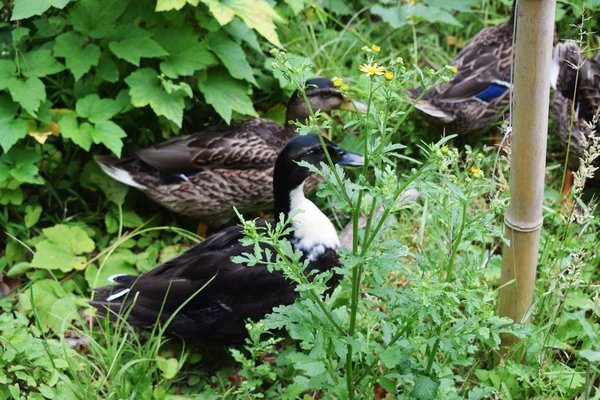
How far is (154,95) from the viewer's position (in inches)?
140

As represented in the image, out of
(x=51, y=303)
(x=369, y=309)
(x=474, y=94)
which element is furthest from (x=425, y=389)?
(x=474, y=94)

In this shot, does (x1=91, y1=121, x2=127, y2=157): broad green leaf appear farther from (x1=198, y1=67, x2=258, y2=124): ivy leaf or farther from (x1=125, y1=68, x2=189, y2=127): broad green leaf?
(x1=198, y1=67, x2=258, y2=124): ivy leaf

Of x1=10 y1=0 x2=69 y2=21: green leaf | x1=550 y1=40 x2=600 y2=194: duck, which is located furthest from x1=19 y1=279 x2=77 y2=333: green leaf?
x1=550 y1=40 x2=600 y2=194: duck

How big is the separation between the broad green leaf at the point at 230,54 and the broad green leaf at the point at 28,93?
0.89 m

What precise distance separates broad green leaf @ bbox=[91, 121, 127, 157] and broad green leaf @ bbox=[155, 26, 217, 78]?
435 millimetres

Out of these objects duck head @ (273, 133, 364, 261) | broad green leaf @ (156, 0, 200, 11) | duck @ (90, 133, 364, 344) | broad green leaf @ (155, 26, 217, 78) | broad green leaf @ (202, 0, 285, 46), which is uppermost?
broad green leaf @ (156, 0, 200, 11)

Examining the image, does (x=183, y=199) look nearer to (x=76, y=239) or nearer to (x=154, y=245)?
(x=154, y=245)

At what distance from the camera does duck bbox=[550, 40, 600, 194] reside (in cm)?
375

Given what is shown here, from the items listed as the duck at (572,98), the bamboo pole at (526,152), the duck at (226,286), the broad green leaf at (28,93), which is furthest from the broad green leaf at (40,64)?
the duck at (572,98)

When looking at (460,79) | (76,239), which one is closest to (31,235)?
(76,239)

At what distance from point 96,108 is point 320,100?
1250mm

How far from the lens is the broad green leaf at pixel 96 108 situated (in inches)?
140

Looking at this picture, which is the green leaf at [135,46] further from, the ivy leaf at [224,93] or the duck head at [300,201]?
the duck head at [300,201]

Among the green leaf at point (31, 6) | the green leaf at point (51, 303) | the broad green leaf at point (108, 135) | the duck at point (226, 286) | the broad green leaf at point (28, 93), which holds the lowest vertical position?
the green leaf at point (51, 303)
